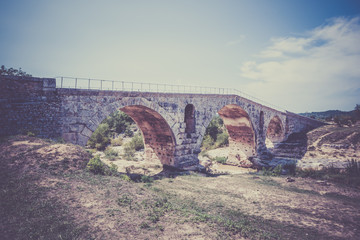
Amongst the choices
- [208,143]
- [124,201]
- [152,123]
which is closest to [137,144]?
[152,123]

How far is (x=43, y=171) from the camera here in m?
6.43

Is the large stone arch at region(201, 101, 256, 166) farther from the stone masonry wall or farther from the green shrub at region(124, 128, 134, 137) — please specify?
the stone masonry wall

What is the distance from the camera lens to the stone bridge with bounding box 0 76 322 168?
8094 millimetres

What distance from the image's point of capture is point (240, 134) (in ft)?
73.2

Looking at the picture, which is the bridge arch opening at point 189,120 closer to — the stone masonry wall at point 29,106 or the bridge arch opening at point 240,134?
the bridge arch opening at point 240,134

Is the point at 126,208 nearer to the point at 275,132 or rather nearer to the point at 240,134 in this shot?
the point at 240,134

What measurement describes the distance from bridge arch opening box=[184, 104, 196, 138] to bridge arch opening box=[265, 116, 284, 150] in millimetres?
18114

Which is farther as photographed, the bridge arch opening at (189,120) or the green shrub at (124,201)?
the bridge arch opening at (189,120)

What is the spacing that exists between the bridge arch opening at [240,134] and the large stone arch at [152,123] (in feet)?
28.1

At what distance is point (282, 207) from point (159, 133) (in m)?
9.58

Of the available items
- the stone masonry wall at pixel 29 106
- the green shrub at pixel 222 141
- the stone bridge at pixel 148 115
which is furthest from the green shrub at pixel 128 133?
the stone masonry wall at pixel 29 106

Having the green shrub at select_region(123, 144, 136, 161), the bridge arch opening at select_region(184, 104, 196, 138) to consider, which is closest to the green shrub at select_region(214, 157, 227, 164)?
the bridge arch opening at select_region(184, 104, 196, 138)

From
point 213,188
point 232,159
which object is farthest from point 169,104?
point 232,159

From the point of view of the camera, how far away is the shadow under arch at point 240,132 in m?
20.9
